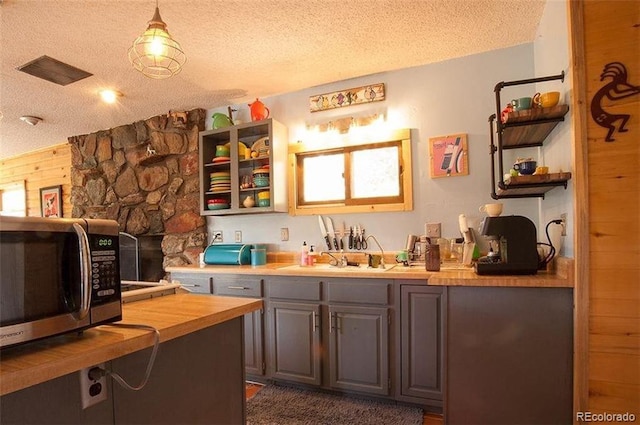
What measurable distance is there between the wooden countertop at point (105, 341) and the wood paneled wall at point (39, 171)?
179 inches

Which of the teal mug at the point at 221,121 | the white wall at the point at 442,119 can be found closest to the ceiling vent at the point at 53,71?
the teal mug at the point at 221,121

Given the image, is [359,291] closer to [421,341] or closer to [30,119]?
[421,341]

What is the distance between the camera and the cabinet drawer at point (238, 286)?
2.55 m

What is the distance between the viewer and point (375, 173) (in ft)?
9.15

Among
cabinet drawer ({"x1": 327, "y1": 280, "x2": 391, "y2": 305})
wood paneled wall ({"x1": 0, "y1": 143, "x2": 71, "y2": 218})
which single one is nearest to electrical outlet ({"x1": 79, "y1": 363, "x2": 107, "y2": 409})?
cabinet drawer ({"x1": 327, "y1": 280, "x2": 391, "y2": 305})

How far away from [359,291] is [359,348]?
382mm

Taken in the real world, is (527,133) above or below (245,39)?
below

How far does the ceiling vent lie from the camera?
239cm

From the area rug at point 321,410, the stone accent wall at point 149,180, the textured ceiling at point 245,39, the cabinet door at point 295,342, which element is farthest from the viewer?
the stone accent wall at point 149,180

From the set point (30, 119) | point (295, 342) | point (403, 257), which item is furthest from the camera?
point (30, 119)

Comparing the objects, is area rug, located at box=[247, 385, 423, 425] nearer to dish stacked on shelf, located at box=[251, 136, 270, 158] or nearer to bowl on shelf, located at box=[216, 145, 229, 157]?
dish stacked on shelf, located at box=[251, 136, 270, 158]

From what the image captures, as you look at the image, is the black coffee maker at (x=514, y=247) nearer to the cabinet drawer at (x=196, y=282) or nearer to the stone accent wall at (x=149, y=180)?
the cabinet drawer at (x=196, y=282)

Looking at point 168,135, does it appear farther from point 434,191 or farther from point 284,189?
point 434,191


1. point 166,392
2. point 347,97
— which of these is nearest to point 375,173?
point 347,97
